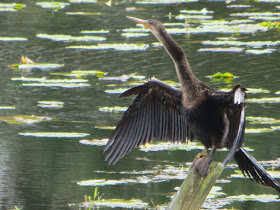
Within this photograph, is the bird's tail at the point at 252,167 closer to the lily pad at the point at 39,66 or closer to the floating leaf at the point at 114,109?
the floating leaf at the point at 114,109

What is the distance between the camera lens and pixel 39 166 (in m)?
6.16

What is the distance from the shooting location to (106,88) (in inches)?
345

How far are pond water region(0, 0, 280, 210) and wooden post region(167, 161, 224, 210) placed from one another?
1260mm

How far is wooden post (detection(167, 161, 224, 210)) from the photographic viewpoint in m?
3.94

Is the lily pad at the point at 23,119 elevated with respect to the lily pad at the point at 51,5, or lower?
lower

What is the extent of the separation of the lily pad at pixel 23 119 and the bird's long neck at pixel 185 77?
2.81 metres

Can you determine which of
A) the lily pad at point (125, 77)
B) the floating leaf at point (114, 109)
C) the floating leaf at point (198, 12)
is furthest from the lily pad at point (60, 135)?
the floating leaf at point (198, 12)

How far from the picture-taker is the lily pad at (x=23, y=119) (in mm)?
7359

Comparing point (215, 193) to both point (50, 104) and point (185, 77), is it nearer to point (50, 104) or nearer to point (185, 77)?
point (185, 77)

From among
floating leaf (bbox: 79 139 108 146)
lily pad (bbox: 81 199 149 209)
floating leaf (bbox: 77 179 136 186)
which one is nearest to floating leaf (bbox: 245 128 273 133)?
floating leaf (bbox: 79 139 108 146)

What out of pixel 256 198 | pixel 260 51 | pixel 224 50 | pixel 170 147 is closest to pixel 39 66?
pixel 224 50

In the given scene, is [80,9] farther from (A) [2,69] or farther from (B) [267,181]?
(B) [267,181]

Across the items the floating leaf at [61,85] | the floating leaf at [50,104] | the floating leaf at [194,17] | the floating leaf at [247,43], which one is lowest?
the floating leaf at [50,104]

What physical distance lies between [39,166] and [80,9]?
902 cm
